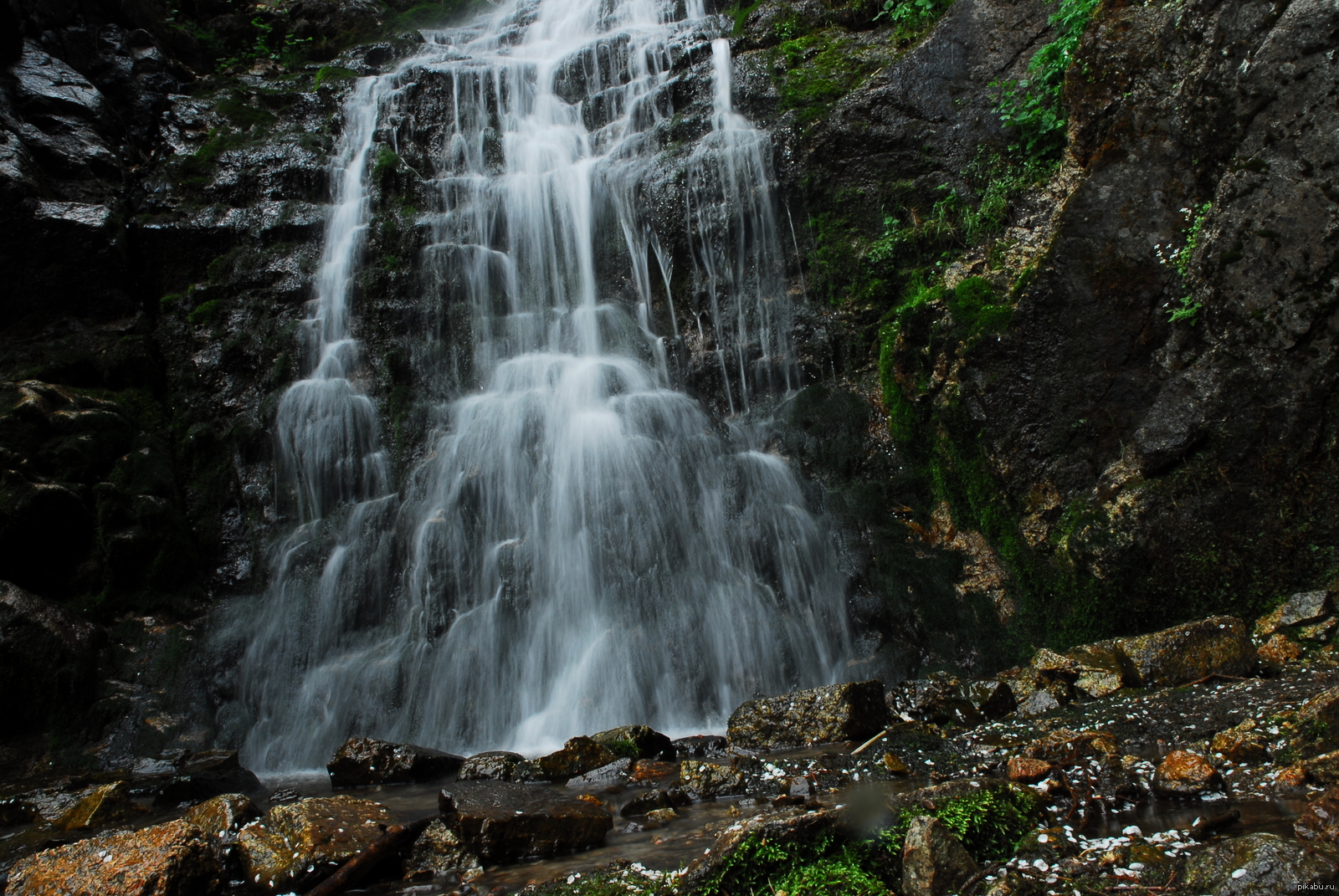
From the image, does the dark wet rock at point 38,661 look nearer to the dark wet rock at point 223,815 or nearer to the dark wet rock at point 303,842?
the dark wet rock at point 223,815

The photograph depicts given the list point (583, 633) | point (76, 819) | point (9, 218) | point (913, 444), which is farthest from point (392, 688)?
point (9, 218)

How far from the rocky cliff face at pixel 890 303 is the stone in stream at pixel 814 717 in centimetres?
173

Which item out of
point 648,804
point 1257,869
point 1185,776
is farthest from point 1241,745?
point 648,804

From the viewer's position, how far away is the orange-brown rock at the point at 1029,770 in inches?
142

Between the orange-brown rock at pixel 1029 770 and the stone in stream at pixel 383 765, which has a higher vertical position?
the stone in stream at pixel 383 765

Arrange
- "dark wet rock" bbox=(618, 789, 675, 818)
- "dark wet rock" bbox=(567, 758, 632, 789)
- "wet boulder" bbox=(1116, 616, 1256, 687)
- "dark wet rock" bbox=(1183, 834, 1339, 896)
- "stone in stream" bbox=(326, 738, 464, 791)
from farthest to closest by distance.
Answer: "stone in stream" bbox=(326, 738, 464, 791) → "dark wet rock" bbox=(567, 758, 632, 789) → "wet boulder" bbox=(1116, 616, 1256, 687) → "dark wet rock" bbox=(618, 789, 675, 818) → "dark wet rock" bbox=(1183, 834, 1339, 896)

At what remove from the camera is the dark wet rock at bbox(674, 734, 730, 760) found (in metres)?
5.71

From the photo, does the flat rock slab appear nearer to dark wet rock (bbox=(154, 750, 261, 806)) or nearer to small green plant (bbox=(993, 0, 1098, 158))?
dark wet rock (bbox=(154, 750, 261, 806))

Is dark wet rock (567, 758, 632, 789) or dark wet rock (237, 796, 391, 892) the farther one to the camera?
dark wet rock (567, 758, 632, 789)

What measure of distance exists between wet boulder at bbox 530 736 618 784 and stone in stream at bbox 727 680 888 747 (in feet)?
3.61

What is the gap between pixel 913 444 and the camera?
827 centimetres

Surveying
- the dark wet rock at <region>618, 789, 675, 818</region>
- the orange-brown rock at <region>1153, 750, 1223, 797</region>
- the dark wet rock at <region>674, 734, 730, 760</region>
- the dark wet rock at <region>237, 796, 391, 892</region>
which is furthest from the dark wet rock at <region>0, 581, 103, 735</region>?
the orange-brown rock at <region>1153, 750, 1223, 797</region>

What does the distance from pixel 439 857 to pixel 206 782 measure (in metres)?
3.29

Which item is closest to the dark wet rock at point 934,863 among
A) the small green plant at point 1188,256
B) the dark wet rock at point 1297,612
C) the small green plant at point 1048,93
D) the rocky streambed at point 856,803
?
the rocky streambed at point 856,803
